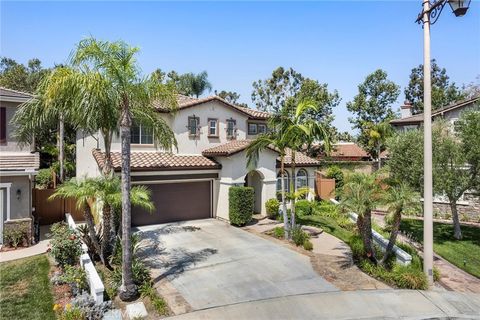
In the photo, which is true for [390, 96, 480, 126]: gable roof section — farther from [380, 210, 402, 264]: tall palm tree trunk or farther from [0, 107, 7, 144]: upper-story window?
[0, 107, 7, 144]: upper-story window

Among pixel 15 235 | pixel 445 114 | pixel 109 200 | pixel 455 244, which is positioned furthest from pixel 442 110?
pixel 15 235

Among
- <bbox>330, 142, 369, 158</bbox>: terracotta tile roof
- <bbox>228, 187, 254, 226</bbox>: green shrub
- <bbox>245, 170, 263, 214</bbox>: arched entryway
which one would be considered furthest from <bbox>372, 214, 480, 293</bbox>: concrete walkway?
<bbox>330, 142, 369, 158</bbox>: terracotta tile roof

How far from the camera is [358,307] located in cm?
901

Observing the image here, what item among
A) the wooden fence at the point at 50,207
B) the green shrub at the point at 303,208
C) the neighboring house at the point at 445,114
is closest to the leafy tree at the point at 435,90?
the neighboring house at the point at 445,114

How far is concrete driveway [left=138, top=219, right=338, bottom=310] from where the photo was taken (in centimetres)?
981

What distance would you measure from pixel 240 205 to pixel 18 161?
1072cm

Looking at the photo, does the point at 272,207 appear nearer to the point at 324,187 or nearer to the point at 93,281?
the point at 324,187

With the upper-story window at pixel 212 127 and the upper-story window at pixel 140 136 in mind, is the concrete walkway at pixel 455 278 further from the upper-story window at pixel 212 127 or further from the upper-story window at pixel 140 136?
the upper-story window at pixel 140 136

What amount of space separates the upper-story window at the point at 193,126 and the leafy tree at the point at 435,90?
119 feet

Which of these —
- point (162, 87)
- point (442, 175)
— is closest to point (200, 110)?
point (162, 87)

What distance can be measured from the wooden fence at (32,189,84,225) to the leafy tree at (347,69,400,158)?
31.5m

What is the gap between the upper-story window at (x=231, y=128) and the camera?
22.0m

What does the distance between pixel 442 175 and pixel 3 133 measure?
20.7 metres

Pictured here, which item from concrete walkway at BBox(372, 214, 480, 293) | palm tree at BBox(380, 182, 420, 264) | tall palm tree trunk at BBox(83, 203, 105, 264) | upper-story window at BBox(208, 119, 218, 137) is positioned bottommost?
concrete walkway at BBox(372, 214, 480, 293)
